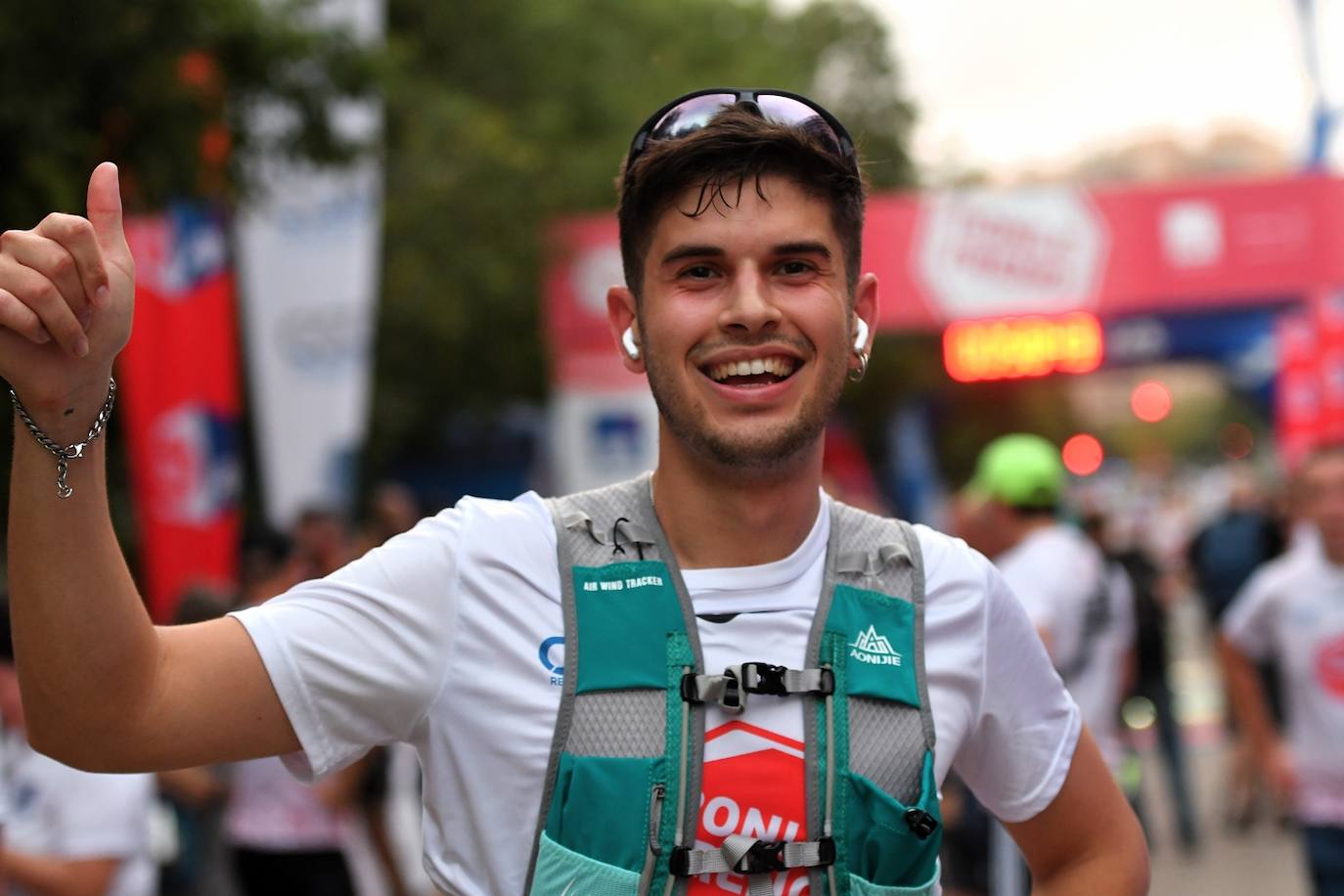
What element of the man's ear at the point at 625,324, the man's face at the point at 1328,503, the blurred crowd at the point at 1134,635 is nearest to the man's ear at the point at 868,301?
the man's ear at the point at 625,324

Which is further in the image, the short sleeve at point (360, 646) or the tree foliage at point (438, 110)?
the tree foliage at point (438, 110)

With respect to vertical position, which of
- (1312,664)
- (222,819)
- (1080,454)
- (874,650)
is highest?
(1080,454)

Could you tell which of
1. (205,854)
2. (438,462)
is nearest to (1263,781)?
(205,854)

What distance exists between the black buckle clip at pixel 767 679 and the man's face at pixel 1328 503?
4.13 meters

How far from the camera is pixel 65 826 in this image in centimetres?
444

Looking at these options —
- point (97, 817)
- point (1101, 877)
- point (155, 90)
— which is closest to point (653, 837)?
point (1101, 877)

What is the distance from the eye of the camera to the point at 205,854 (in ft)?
20.2

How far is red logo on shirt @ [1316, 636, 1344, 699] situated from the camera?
5750 millimetres

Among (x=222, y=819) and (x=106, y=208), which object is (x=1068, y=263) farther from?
(x=106, y=208)

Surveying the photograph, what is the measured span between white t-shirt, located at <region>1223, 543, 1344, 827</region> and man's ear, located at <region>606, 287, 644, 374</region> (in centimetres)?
400

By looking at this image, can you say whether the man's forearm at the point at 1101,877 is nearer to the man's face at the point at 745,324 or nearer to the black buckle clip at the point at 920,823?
the black buckle clip at the point at 920,823

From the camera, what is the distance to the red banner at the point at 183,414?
1025cm

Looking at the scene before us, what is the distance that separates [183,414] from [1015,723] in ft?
28.4

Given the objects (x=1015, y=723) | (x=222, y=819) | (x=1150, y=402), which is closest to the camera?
(x=1015, y=723)
